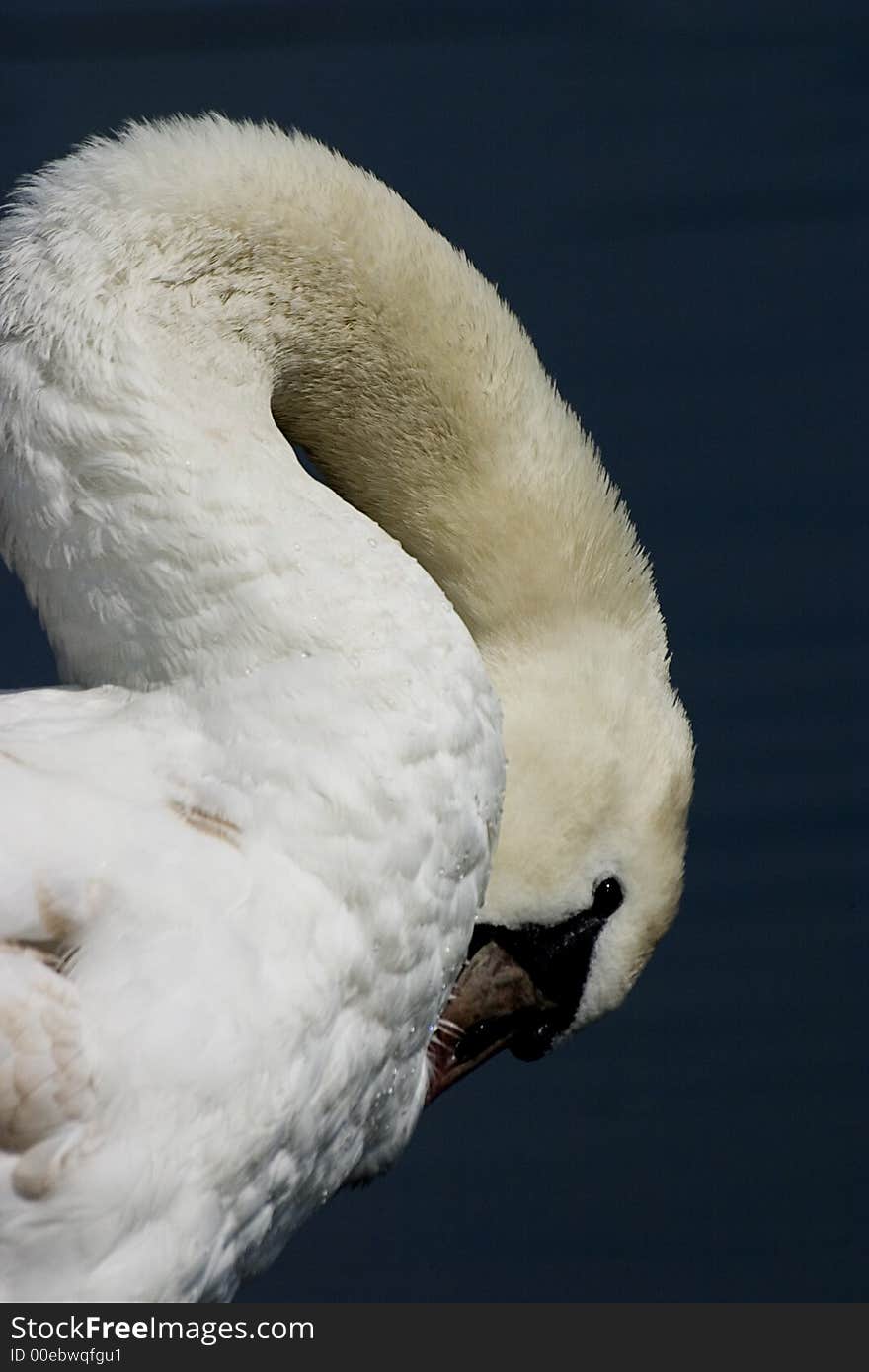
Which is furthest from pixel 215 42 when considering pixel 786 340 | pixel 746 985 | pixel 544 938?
pixel 544 938

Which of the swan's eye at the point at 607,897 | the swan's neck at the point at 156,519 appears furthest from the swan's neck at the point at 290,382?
the swan's eye at the point at 607,897

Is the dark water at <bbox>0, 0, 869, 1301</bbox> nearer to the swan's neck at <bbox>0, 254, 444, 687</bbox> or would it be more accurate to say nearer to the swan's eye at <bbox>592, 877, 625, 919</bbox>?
the swan's eye at <bbox>592, 877, 625, 919</bbox>

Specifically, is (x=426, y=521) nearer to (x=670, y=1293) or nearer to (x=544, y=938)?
(x=544, y=938)

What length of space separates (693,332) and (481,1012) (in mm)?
1963

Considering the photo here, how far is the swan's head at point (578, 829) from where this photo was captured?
235cm

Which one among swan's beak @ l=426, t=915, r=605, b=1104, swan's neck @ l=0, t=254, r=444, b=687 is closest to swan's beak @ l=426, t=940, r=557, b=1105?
swan's beak @ l=426, t=915, r=605, b=1104

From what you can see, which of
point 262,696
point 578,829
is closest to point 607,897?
point 578,829

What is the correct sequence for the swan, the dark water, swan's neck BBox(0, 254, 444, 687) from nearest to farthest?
the swan
swan's neck BBox(0, 254, 444, 687)
the dark water

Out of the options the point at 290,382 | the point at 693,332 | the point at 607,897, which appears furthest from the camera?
the point at 693,332

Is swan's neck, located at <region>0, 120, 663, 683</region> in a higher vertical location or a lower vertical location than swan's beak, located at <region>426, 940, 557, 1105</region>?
higher

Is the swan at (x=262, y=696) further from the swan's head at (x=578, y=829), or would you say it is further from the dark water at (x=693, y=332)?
the dark water at (x=693, y=332)

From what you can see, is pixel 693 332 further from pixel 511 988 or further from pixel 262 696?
pixel 262 696

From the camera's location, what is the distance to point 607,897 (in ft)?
7.88

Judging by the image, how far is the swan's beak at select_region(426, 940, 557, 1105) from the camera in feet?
7.86
